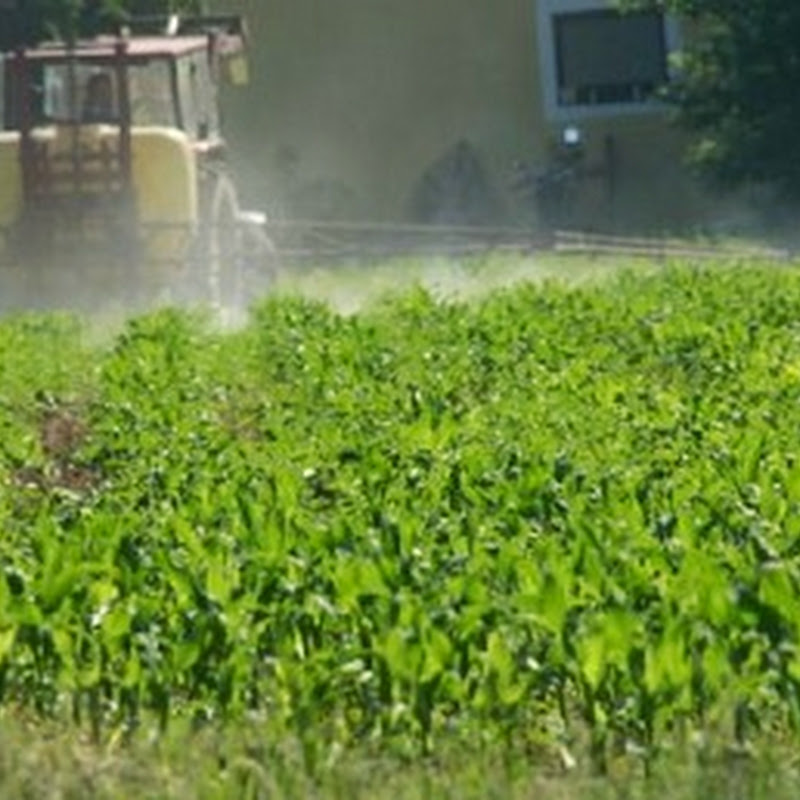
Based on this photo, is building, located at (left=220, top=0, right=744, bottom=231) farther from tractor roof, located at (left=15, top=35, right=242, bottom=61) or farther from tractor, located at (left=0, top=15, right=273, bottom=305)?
tractor, located at (left=0, top=15, right=273, bottom=305)

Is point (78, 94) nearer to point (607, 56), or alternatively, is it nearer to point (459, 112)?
point (607, 56)

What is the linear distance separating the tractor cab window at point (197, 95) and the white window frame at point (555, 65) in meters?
13.7

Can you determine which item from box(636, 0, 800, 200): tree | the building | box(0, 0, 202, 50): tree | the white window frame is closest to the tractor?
box(0, 0, 202, 50): tree

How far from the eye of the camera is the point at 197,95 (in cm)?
2727

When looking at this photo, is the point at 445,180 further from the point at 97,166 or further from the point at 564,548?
the point at 564,548

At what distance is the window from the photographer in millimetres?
41562

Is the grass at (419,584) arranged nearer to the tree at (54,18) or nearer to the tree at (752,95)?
the tree at (752,95)

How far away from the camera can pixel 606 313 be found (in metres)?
19.4

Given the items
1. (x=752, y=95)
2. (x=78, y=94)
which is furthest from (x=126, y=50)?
(x=752, y=95)

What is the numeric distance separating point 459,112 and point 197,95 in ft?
50.0

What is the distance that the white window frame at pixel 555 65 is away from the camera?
41344 mm

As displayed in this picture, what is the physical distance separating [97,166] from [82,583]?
16.2 meters

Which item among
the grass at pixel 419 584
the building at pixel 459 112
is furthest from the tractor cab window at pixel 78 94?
the building at pixel 459 112

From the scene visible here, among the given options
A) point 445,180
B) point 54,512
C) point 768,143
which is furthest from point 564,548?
point 445,180
